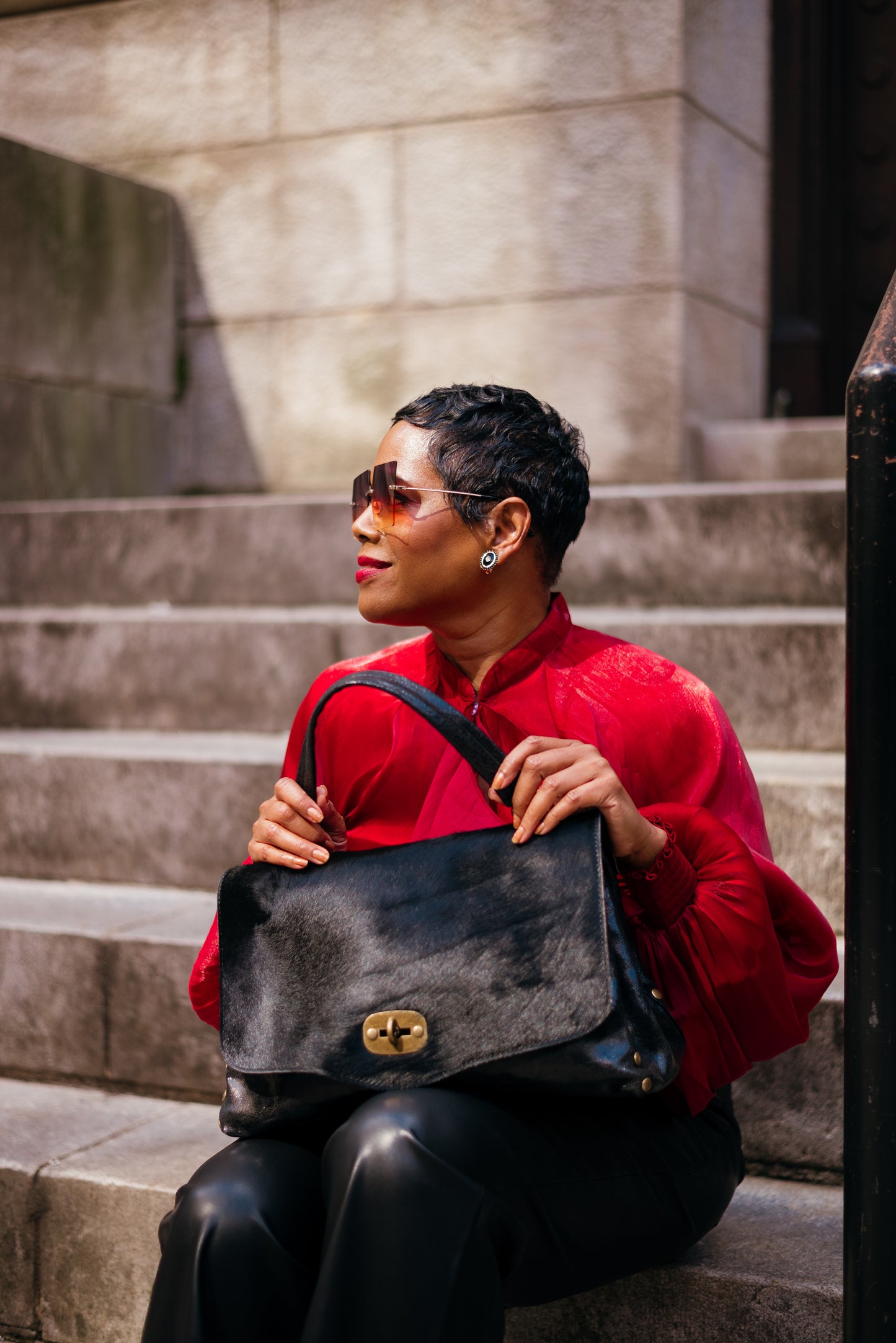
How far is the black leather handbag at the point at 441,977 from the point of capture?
178 cm

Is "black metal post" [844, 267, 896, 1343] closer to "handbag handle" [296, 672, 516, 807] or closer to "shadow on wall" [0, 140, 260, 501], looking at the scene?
"handbag handle" [296, 672, 516, 807]

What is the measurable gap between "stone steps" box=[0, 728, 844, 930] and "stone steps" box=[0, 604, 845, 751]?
14 centimetres

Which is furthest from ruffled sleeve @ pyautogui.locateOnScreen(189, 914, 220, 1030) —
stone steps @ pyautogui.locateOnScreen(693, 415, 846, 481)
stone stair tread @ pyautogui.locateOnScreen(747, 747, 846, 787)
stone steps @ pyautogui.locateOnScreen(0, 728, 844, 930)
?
stone steps @ pyautogui.locateOnScreen(693, 415, 846, 481)

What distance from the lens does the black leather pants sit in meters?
1.69

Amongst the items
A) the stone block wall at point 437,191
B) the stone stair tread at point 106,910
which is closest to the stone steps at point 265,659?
the stone stair tread at point 106,910

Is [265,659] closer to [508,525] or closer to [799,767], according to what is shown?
Result: [799,767]

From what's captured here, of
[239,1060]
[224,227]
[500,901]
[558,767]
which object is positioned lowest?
[239,1060]

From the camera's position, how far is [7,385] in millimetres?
5148

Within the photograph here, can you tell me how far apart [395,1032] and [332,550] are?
8.44ft

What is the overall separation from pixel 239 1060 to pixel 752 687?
1.84 meters

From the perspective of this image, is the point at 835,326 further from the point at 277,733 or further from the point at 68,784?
the point at 68,784

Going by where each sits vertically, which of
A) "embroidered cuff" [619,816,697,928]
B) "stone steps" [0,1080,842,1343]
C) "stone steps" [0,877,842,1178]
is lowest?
"stone steps" [0,1080,842,1343]

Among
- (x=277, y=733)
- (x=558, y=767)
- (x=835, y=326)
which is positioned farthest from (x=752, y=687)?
(x=835, y=326)

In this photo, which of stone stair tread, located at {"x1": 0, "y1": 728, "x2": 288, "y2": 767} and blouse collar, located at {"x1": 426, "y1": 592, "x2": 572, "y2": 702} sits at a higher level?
blouse collar, located at {"x1": 426, "y1": 592, "x2": 572, "y2": 702}
